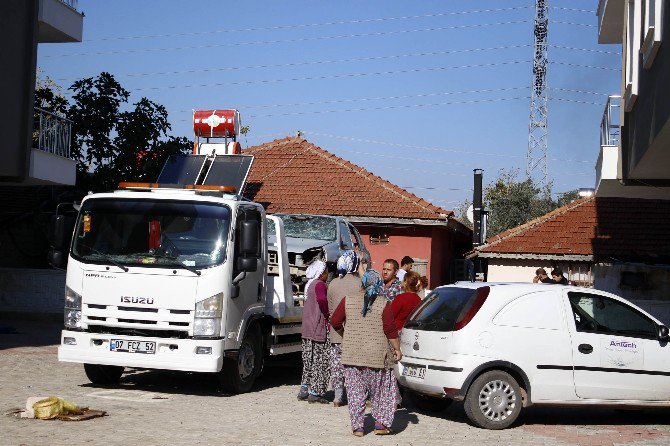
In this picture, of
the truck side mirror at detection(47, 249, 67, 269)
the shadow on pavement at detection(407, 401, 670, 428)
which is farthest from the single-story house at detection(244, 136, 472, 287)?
the truck side mirror at detection(47, 249, 67, 269)

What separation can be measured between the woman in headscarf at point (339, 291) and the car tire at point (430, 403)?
105 centimetres

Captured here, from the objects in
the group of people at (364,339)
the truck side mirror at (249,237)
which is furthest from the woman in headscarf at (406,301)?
the truck side mirror at (249,237)

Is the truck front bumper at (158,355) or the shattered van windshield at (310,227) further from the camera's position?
the shattered van windshield at (310,227)

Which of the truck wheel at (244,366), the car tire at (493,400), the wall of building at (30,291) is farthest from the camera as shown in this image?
the wall of building at (30,291)

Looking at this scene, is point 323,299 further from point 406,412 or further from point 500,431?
point 500,431

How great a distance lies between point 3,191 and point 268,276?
19.6m

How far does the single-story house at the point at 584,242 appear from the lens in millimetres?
31453

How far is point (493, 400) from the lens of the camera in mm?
11648

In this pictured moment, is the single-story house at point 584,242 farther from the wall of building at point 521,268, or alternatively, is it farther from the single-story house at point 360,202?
the single-story house at point 360,202

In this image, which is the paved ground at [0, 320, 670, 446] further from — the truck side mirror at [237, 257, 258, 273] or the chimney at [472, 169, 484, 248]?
the chimney at [472, 169, 484, 248]

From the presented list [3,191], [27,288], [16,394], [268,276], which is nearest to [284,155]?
[3,191]

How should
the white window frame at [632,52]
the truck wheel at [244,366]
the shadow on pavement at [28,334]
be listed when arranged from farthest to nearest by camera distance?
1. the shadow on pavement at [28,334]
2. the white window frame at [632,52]
3. the truck wheel at [244,366]

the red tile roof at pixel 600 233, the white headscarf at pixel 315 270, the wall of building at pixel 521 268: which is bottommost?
the white headscarf at pixel 315 270

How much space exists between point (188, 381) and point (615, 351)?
6.64 m
